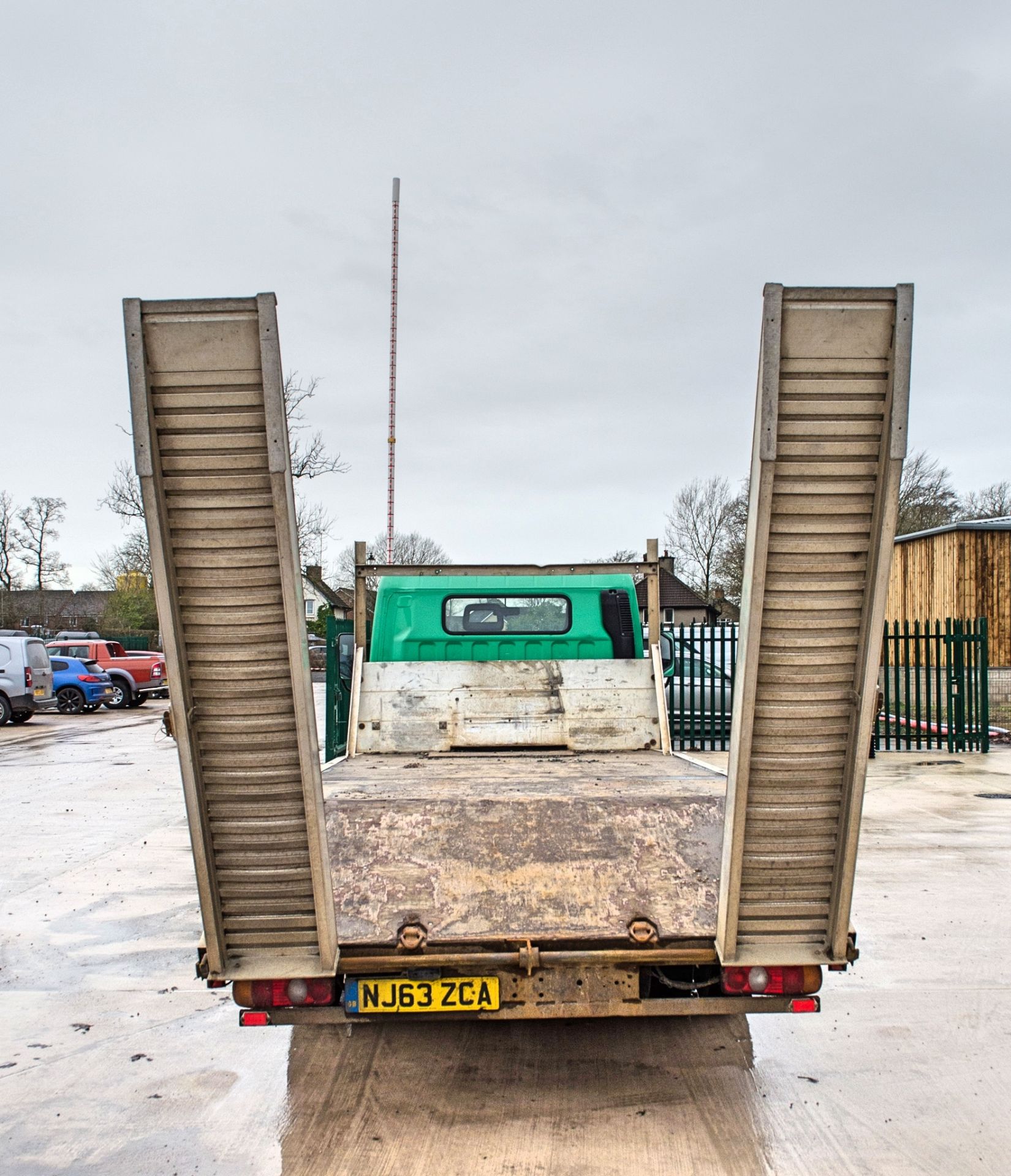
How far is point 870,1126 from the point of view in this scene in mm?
3229

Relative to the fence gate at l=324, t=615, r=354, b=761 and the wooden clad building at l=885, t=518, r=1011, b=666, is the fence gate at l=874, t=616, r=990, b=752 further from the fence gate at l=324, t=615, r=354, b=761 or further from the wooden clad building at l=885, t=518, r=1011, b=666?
the wooden clad building at l=885, t=518, r=1011, b=666

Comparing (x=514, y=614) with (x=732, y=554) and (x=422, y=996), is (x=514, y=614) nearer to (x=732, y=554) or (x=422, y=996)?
(x=422, y=996)

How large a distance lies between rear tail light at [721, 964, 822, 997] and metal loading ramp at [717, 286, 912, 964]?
0.66 ft

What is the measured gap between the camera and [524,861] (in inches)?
126

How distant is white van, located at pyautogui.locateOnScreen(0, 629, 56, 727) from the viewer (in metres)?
18.9

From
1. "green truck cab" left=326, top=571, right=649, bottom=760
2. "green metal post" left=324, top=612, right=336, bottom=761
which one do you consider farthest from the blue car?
"green truck cab" left=326, top=571, right=649, bottom=760

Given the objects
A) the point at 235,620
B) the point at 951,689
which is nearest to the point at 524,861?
the point at 235,620

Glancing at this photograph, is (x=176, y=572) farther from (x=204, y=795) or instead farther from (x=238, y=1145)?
(x=238, y=1145)

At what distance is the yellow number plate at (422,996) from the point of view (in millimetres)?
2900

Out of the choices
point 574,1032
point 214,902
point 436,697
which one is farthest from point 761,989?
point 436,697

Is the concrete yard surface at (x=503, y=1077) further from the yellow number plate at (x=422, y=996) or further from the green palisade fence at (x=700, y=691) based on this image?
A: the green palisade fence at (x=700, y=691)

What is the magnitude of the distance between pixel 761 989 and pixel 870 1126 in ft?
2.83

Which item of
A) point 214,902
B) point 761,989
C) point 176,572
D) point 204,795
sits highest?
point 176,572

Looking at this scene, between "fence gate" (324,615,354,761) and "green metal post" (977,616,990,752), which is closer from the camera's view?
"fence gate" (324,615,354,761)
